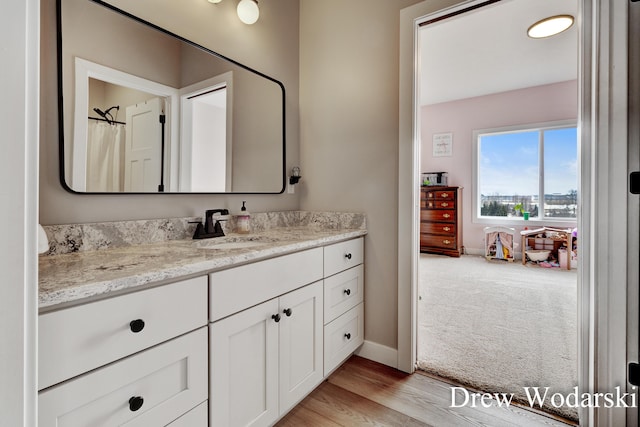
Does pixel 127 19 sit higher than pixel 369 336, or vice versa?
pixel 127 19

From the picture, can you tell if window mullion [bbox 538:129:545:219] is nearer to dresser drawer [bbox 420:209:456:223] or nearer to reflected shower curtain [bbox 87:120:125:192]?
dresser drawer [bbox 420:209:456:223]

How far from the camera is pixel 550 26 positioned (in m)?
2.93

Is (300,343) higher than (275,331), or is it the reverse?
(275,331)

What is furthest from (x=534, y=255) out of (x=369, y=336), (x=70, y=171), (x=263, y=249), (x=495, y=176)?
(x=70, y=171)

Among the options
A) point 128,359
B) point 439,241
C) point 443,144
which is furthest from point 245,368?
point 443,144

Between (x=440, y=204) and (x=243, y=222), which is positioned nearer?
(x=243, y=222)

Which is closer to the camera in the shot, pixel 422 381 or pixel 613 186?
pixel 613 186

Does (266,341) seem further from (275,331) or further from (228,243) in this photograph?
(228,243)

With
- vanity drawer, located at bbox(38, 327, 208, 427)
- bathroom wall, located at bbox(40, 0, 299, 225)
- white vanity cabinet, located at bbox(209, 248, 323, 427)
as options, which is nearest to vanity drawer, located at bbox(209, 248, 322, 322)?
white vanity cabinet, located at bbox(209, 248, 323, 427)

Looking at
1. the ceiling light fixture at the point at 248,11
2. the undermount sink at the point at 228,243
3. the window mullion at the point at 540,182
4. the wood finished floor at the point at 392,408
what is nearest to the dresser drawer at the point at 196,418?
the wood finished floor at the point at 392,408

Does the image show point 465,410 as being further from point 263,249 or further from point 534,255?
point 534,255

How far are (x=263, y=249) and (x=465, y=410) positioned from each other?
1289 millimetres

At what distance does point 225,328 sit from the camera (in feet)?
3.60

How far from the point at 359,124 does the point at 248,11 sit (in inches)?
37.1
